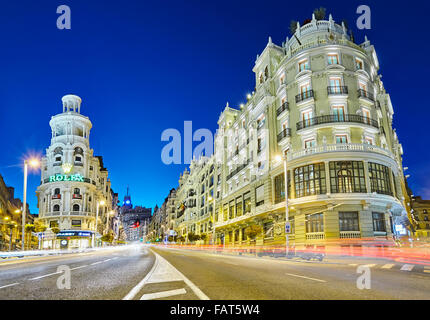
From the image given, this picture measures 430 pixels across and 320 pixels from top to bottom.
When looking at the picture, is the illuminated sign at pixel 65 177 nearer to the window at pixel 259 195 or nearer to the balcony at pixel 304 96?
the window at pixel 259 195

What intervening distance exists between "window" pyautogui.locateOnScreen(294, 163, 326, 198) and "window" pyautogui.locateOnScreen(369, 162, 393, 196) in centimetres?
456

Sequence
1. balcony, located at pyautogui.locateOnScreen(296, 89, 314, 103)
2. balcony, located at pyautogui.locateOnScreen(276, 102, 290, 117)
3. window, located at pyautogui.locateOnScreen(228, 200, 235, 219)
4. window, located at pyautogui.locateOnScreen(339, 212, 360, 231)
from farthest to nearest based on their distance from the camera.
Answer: window, located at pyautogui.locateOnScreen(228, 200, 235, 219), balcony, located at pyautogui.locateOnScreen(276, 102, 290, 117), balcony, located at pyautogui.locateOnScreen(296, 89, 314, 103), window, located at pyautogui.locateOnScreen(339, 212, 360, 231)

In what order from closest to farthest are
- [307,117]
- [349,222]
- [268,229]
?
[349,222]
[307,117]
[268,229]

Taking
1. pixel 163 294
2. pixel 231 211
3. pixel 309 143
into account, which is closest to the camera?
pixel 163 294

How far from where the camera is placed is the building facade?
31.1m

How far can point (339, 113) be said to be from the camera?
3503 centimetres

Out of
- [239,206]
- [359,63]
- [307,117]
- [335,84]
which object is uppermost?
[359,63]

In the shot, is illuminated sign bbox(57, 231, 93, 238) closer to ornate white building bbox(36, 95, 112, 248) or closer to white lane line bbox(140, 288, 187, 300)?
ornate white building bbox(36, 95, 112, 248)

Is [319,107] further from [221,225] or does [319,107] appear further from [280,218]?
[221,225]

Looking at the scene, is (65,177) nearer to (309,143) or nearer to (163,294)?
(309,143)

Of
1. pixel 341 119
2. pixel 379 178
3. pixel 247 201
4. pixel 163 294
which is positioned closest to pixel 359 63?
pixel 341 119

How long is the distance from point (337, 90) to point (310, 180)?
413 inches

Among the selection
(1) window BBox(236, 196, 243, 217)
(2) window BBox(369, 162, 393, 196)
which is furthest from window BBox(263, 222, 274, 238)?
(2) window BBox(369, 162, 393, 196)
